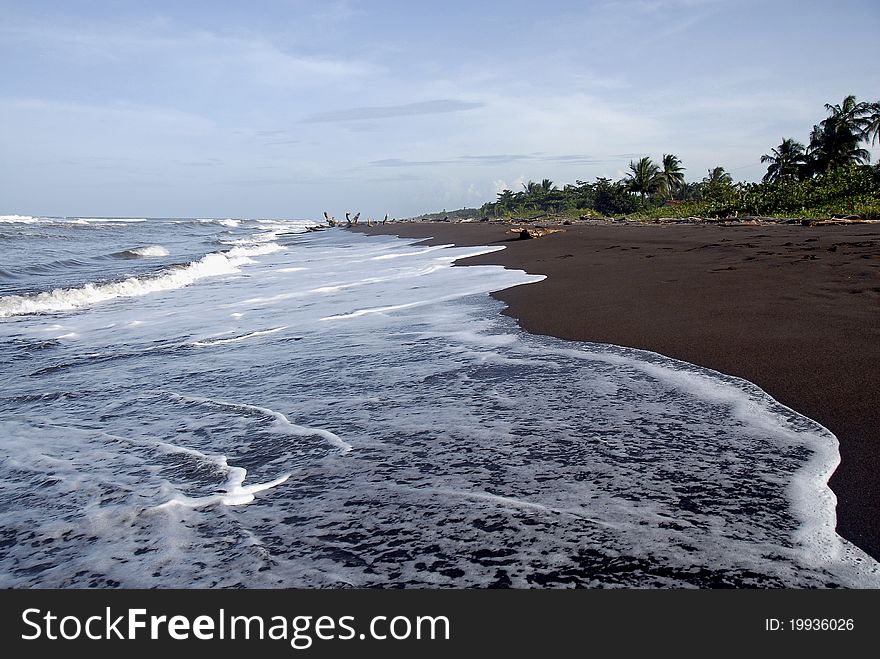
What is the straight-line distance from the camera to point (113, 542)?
2531 mm

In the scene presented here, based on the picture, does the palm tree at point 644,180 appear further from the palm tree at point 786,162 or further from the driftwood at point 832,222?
the driftwood at point 832,222

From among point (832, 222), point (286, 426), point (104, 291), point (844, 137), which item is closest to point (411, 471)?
point (286, 426)

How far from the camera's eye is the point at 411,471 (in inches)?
120

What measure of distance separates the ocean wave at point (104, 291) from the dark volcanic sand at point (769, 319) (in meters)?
7.95

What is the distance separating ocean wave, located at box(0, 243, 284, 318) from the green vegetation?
22.4 metres

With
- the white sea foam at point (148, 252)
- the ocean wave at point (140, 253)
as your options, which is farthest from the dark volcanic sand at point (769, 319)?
the white sea foam at point (148, 252)

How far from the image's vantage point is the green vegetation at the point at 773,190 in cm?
2797

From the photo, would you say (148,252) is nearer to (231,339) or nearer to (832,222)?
(231,339)

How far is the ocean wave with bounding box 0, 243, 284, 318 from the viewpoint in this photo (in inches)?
408

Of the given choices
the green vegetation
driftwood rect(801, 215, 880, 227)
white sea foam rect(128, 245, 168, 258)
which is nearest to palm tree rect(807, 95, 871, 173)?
the green vegetation
